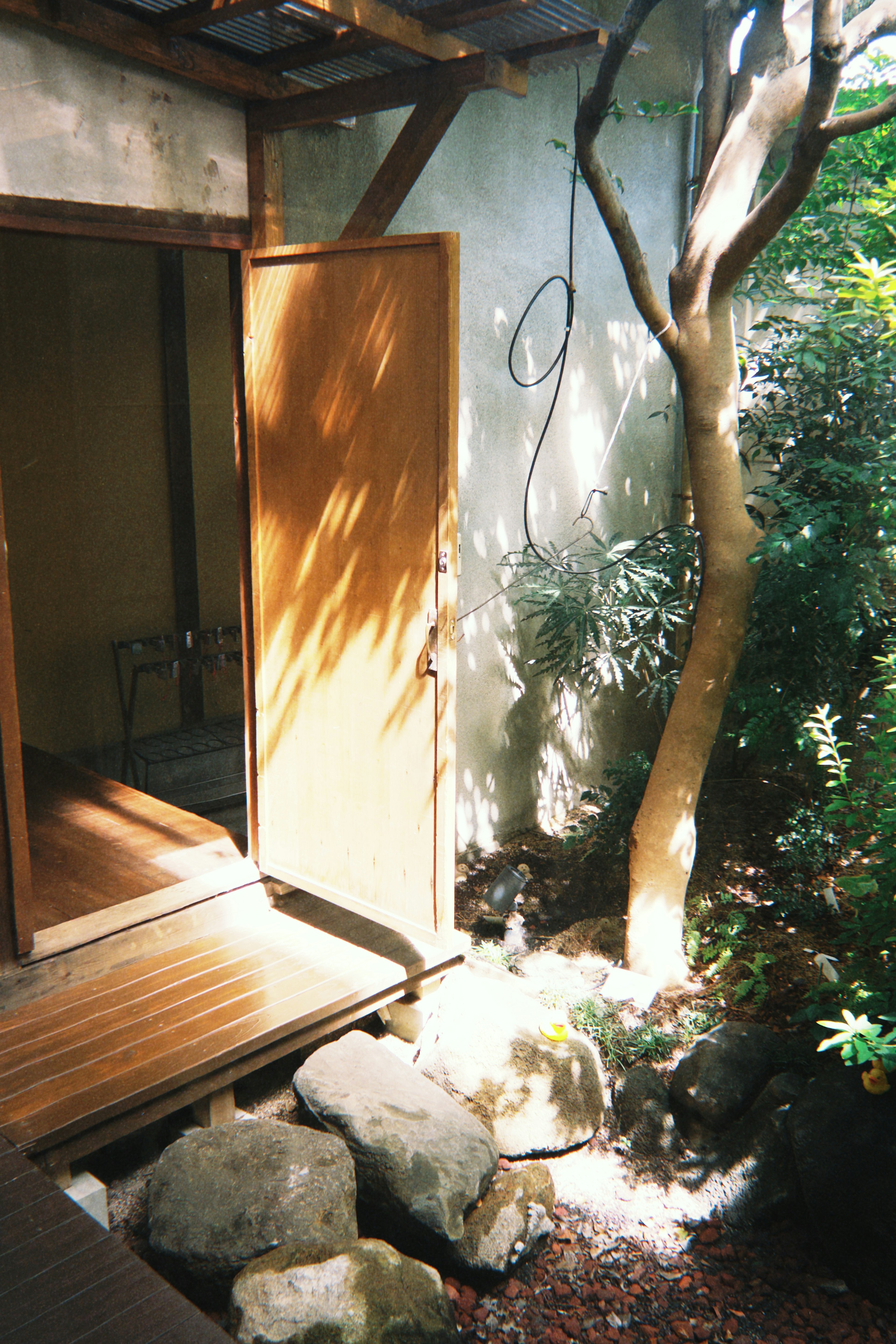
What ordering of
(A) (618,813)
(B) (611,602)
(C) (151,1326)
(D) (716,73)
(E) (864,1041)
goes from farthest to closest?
(A) (618,813) < (B) (611,602) < (D) (716,73) < (E) (864,1041) < (C) (151,1326)

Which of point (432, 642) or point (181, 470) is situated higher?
point (181, 470)

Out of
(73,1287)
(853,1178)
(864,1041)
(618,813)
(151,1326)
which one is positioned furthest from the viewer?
(618,813)

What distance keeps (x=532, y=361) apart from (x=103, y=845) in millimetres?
3223

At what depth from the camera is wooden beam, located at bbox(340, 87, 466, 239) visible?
3.27 m

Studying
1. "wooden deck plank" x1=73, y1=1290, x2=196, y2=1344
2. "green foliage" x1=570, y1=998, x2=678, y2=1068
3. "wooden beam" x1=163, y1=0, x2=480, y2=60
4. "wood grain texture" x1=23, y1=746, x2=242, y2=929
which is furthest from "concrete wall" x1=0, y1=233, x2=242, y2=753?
"wooden deck plank" x1=73, y1=1290, x2=196, y2=1344

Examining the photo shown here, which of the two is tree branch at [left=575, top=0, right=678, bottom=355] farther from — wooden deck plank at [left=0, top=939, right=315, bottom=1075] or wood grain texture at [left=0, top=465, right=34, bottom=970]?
wooden deck plank at [left=0, top=939, right=315, bottom=1075]

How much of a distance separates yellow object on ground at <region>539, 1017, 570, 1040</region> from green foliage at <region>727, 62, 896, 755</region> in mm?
1539

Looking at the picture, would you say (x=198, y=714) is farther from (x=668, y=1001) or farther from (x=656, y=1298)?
(x=656, y=1298)

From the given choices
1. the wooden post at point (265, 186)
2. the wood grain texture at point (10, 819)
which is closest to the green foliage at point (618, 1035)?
the wood grain texture at point (10, 819)

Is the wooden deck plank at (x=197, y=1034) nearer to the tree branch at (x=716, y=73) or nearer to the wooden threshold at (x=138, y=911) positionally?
the wooden threshold at (x=138, y=911)

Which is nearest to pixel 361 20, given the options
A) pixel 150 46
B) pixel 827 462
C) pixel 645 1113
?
pixel 150 46

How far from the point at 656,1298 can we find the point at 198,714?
483 centimetres

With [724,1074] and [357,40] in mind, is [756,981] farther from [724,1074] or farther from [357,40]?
[357,40]

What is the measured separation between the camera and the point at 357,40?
3107mm
